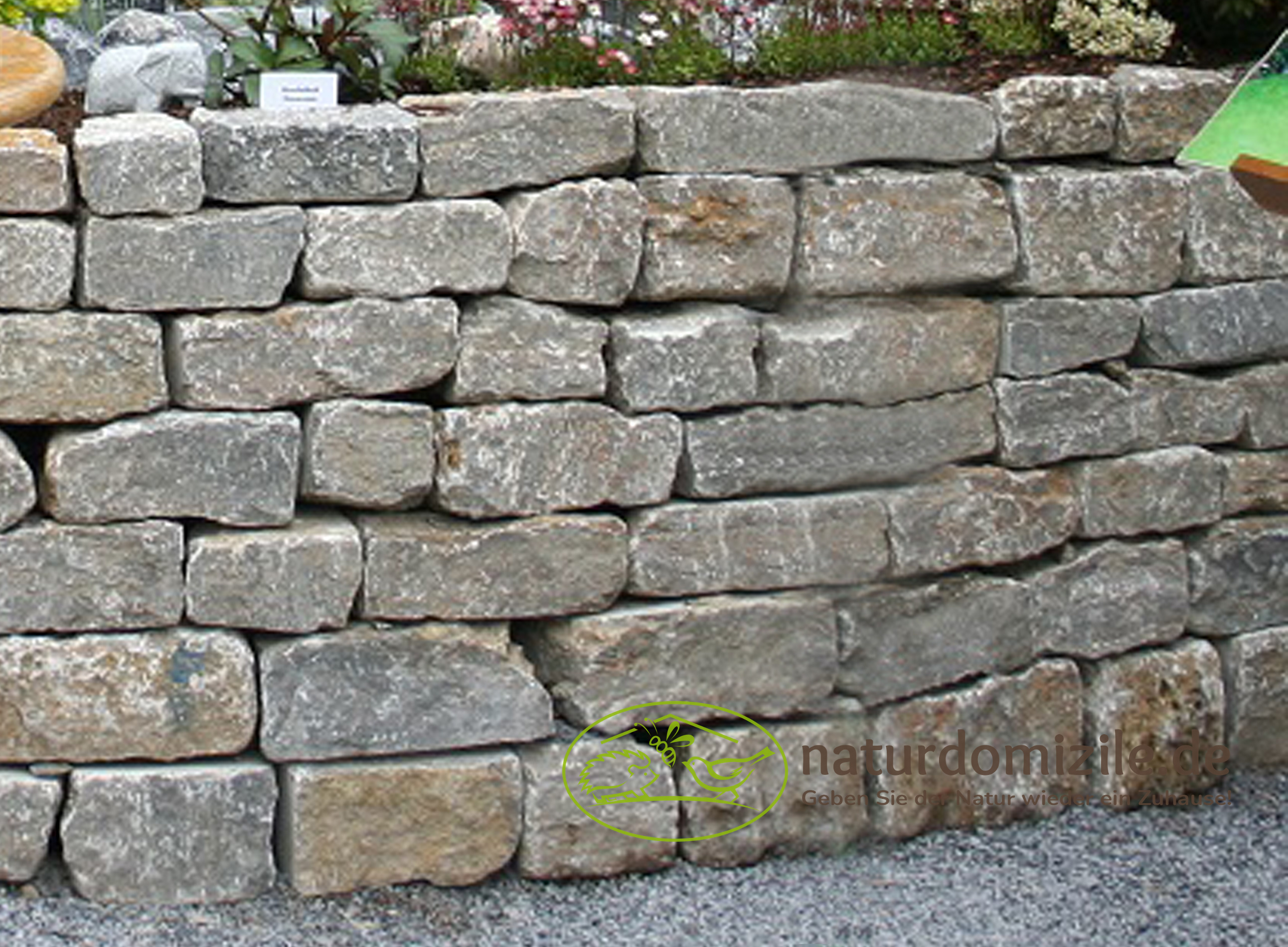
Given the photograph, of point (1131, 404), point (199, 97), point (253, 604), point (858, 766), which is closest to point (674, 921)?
point (858, 766)

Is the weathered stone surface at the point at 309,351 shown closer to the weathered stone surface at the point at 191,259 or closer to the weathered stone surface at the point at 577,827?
the weathered stone surface at the point at 191,259

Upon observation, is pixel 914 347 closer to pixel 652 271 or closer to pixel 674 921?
pixel 652 271

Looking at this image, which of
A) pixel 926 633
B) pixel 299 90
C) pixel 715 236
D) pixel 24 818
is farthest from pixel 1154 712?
pixel 24 818

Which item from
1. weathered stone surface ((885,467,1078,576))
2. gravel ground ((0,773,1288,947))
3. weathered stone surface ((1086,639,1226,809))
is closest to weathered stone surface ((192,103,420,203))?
weathered stone surface ((885,467,1078,576))

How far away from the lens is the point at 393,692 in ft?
14.1

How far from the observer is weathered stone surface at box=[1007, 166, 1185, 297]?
4.63 meters

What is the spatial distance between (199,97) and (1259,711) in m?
2.74

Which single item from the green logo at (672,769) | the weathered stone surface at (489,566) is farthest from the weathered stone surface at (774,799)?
the weathered stone surface at (489,566)

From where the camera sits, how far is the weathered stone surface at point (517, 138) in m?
4.20

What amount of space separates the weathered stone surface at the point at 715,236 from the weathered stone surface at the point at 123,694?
1.10m

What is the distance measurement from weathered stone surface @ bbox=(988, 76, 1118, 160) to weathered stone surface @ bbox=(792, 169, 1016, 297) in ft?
0.38

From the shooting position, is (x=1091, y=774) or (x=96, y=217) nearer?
(x=96, y=217)

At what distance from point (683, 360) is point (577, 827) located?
965 mm

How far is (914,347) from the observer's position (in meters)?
4.58
